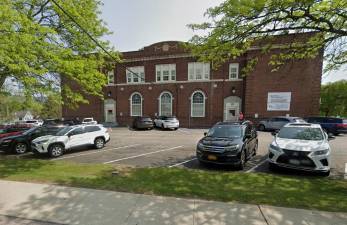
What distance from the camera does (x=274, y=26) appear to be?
673cm

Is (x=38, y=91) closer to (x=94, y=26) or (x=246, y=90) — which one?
(x=94, y=26)

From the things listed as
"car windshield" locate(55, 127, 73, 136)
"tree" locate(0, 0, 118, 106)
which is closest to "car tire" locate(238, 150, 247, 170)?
"tree" locate(0, 0, 118, 106)

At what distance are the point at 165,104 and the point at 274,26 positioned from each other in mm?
22856

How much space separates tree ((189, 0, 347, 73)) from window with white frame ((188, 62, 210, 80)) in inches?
731

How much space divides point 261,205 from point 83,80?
963 centimetres

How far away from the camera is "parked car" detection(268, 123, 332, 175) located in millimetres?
6336

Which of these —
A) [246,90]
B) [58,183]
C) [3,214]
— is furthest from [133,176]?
[246,90]

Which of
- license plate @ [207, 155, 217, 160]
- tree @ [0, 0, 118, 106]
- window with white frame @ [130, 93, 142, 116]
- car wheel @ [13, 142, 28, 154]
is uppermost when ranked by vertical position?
tree @ [0, 0, 118, 106]

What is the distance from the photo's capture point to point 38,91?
8453 millimetres

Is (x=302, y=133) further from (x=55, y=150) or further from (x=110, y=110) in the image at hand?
(x=110, y=110)

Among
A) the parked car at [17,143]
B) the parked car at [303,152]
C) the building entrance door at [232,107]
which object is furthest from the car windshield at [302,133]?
the building entrance door at [232,107]

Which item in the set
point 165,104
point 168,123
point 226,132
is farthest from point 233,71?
point 226,132

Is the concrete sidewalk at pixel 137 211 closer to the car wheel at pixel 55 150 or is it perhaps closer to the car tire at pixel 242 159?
the car tire at pixel 242 159

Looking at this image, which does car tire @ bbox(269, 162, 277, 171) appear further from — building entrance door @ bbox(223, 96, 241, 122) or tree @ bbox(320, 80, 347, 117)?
tree @ bbox(320, 80, 347, 117)
